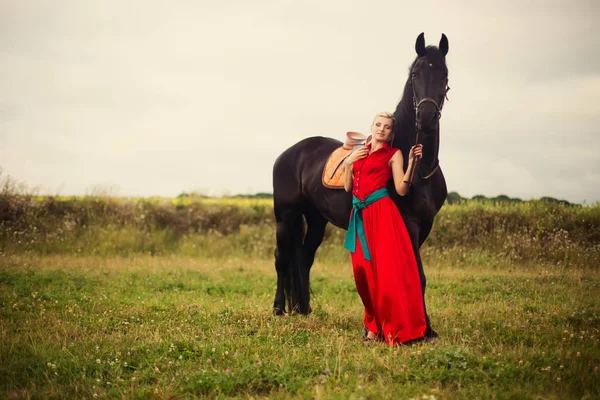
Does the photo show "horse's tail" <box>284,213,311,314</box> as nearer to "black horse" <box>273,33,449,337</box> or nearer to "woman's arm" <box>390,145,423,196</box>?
"black horse" <box>273,33,449,337</box>

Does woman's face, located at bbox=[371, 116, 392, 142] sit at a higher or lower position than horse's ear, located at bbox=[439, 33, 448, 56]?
lower

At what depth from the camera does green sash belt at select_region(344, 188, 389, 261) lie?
223 inches

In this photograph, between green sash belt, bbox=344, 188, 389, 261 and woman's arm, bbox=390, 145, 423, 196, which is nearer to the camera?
woman's arm, bbox=390, 145, 423, 196

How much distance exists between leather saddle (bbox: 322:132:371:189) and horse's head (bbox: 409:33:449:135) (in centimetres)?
122

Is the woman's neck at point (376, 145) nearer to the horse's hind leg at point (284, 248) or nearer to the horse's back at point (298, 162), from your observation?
the horse's back at point (298, 162)

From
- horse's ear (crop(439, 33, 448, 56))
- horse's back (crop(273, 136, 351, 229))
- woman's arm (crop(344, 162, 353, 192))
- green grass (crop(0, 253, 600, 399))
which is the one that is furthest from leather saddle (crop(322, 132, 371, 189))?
green grass (crop(0, 253, 600, 399))

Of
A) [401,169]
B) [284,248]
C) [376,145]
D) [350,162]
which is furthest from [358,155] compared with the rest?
[284,248]

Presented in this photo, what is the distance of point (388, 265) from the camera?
549cm

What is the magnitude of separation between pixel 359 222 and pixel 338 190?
0.72 metres

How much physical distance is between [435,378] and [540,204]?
472 inches

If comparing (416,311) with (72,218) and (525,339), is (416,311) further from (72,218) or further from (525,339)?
(72,218)

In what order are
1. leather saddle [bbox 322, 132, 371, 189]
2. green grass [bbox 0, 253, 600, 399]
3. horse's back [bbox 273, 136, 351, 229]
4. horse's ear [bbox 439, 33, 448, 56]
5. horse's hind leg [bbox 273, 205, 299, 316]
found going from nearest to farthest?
green grass [bbox 0, 253, 600, 399] → horse's ear [bbox 439, 33, 448, 56] → leather saddle [bbox 322, 132, 371, 189] → horse's back [bbox 273, 136, 351, 229] → horse's hind leg [bbox 273, 205, 299, 316]

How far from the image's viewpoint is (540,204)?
48.1 feet

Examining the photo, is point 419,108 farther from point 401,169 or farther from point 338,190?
point 338,190
